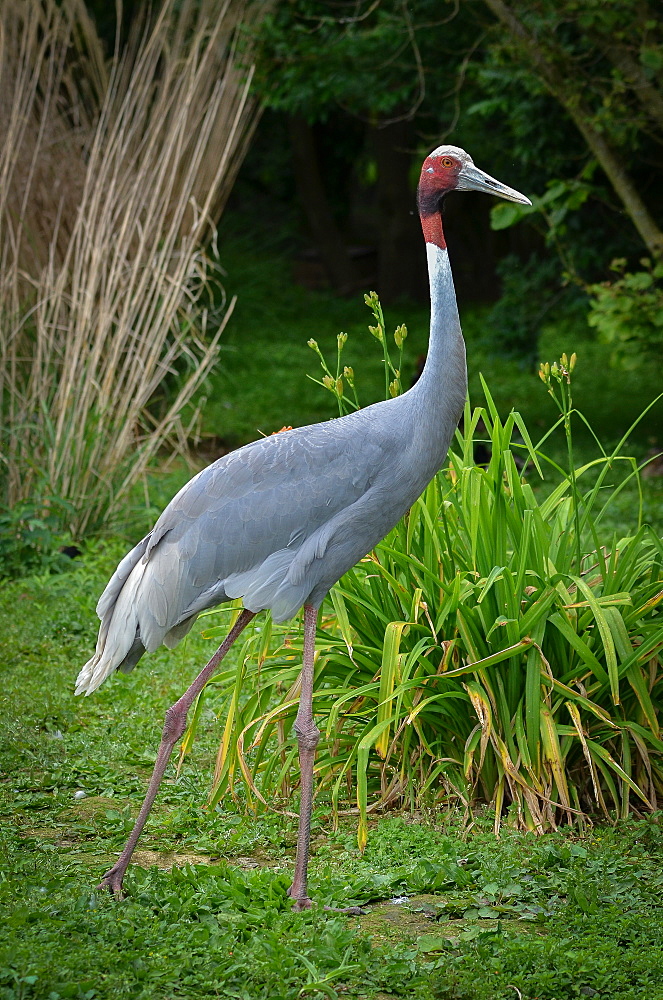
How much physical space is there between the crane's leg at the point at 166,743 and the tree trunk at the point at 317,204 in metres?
13.7

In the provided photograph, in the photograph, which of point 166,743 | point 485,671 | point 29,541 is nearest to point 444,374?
point 485,671

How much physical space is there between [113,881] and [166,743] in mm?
445

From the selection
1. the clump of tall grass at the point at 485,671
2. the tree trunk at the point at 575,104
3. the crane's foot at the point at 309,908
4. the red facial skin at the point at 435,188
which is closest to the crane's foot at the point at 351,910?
the crane's foot at the point at 309,908

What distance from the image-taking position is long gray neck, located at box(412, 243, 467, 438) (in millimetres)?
3521

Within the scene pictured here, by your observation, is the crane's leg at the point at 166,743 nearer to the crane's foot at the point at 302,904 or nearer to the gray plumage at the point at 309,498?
the gray plumage at the point at 309,498

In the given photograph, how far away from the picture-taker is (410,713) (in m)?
3.81

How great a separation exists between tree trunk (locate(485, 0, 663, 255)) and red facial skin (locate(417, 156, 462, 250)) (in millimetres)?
4266

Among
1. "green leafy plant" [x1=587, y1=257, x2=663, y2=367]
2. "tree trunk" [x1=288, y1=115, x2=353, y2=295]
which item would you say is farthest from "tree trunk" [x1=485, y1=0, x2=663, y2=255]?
"tree trunk" [x1=288, y1=115, x2=353, y2=295]

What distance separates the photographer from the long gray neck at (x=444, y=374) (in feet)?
11.6

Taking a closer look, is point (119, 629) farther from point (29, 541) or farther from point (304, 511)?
point (29, 541)

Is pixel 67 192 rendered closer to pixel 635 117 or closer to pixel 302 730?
pixel 635 117

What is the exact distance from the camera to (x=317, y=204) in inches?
682

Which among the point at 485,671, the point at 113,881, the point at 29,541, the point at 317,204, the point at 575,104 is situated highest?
the point at 575,104

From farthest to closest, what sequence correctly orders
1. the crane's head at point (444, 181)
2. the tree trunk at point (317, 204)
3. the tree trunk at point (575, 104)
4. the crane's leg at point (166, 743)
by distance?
the tree trunk at point (317, 204)
the tree trunk at point (575, 104)
the crane's head at point (444, 181)
the crane's leg at point (166, 743)
